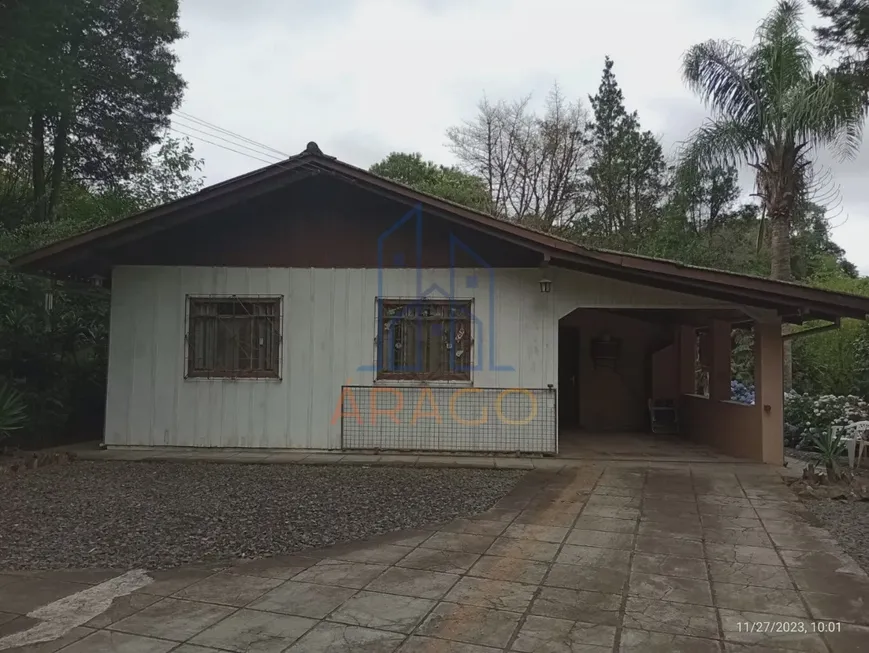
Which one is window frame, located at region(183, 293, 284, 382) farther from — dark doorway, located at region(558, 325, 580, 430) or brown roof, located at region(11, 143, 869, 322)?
dark doorway, located at region(558, 325, 580, 430)

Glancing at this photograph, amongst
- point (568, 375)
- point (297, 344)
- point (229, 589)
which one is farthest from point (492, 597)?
point (568, 375)

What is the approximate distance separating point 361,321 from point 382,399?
109 centimetres

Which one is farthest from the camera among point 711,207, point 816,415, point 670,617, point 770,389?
point 711,207

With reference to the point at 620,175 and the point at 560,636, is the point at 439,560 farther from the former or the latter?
the point at 620,175

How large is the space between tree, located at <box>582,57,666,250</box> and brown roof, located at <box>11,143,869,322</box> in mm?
17252

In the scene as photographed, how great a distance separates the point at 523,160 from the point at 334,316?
1889 cm

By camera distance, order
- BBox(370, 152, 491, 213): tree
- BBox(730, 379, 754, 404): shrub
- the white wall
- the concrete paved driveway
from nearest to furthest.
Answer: the concrete paved driveway
the white wall
BBox(730, 379, 754, 404): shrub
BBox(370, 152, 491, 213): tree

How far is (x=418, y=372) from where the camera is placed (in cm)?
884

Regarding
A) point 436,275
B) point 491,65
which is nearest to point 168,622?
point 436,275

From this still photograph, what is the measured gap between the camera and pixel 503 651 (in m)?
3.01

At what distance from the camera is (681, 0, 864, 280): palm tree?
13.1 m

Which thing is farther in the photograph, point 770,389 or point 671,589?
point 770,389

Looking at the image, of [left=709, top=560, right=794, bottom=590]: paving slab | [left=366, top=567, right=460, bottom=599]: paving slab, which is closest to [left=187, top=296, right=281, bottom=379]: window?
[left=366, top=567, right=460, bottom=599]: paving slab

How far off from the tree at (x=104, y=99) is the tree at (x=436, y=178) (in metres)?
7.89
